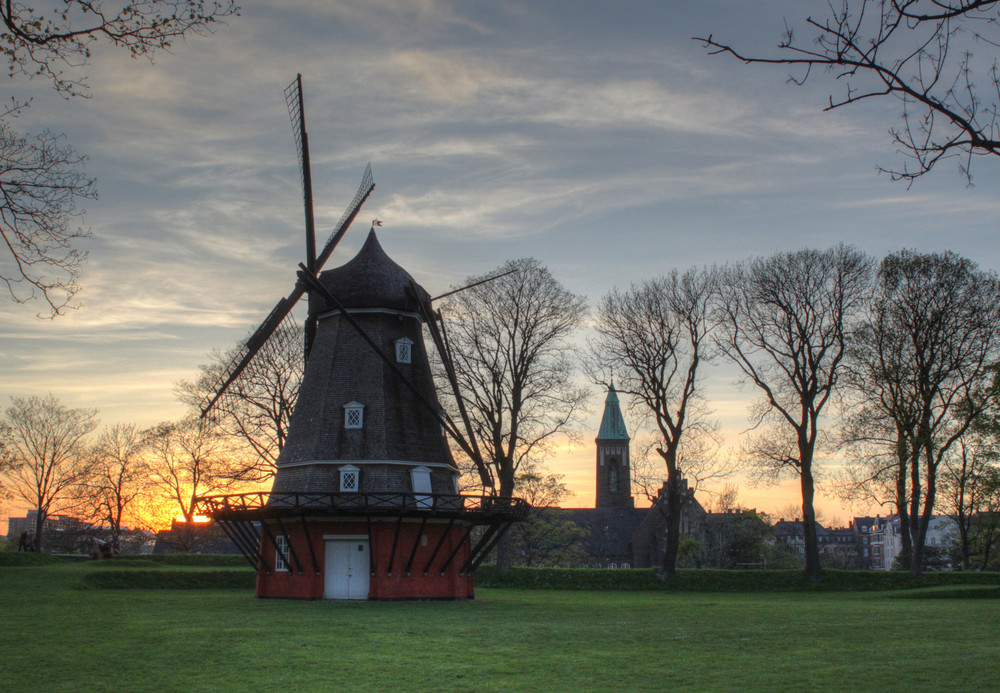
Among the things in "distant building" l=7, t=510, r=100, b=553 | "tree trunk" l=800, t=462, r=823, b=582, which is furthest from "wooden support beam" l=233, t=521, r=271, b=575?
"distant building" l=7, t=510, r=100, b=553

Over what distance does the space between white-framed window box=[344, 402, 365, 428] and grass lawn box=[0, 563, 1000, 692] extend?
6.40 meters

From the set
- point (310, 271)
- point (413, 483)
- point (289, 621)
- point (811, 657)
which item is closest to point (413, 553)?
point (413, 483)

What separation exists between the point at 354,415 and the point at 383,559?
4774mm

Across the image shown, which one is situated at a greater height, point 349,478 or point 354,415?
point 354,415

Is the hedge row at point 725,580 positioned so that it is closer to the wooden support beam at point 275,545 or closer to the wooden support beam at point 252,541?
the wooden support beam at point 252,541

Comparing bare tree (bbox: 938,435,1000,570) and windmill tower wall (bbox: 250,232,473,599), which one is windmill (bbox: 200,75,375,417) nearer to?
windmill tower wall (bbox: 250,232,473,599)

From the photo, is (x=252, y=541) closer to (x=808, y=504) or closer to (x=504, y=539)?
(x=504, y=539)

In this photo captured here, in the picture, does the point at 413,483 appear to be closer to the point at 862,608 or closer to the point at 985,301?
the point at 862,608

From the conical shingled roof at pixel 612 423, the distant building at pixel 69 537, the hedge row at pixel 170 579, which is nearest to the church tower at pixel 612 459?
the conical shingled roof at pixel 612 423

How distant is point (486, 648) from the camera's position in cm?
1600

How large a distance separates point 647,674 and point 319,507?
53.4ft

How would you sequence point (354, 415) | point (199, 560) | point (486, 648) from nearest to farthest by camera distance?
point (486, 648)
point (354, 415)
point (199, 560)

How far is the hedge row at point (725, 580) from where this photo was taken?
128ft

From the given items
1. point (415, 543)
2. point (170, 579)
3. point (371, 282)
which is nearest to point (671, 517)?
point (415, 543)
